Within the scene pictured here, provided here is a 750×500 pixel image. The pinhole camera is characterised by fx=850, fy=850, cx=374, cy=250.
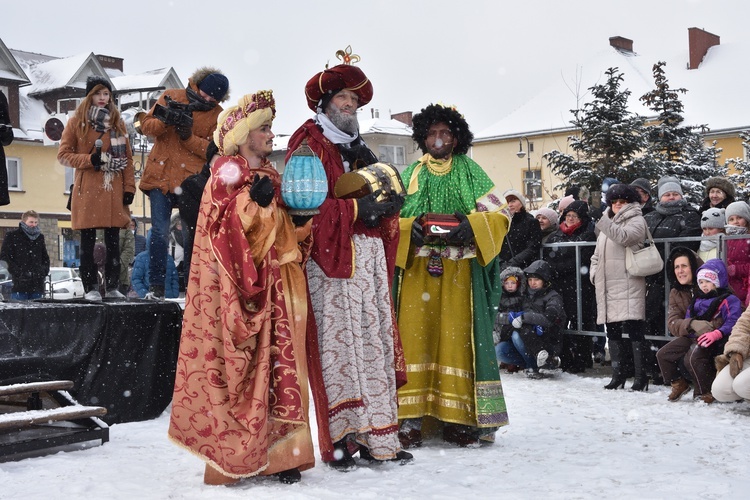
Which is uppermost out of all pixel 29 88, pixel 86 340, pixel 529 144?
pixel 29 88

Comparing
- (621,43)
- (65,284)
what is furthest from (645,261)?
(621,43)

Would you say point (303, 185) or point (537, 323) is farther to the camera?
point (537, 323)

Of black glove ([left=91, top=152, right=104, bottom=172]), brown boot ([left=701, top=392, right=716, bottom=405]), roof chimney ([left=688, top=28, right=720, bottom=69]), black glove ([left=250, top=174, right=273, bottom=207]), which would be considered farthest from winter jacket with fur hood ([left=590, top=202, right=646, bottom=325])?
roof chimney ([left=688, top=28, right=720, bottom=69])

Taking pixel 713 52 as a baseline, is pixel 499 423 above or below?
below

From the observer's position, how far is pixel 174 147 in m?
6.90

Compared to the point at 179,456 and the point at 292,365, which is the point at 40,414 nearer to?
the point at 179,456

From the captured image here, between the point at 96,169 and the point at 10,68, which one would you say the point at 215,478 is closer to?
the point at 96,169

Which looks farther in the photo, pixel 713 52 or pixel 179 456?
pixel 713 52

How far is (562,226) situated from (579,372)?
1.50 meters

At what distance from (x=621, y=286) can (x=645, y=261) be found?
294 mm

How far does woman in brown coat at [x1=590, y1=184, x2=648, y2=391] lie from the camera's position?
719cm

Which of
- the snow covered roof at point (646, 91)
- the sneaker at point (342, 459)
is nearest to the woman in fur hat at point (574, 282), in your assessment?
the sneaker at point (342, 459)

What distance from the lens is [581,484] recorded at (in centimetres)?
418

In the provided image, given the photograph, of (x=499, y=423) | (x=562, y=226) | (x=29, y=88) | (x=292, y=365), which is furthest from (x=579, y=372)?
(x=29, y=88)
